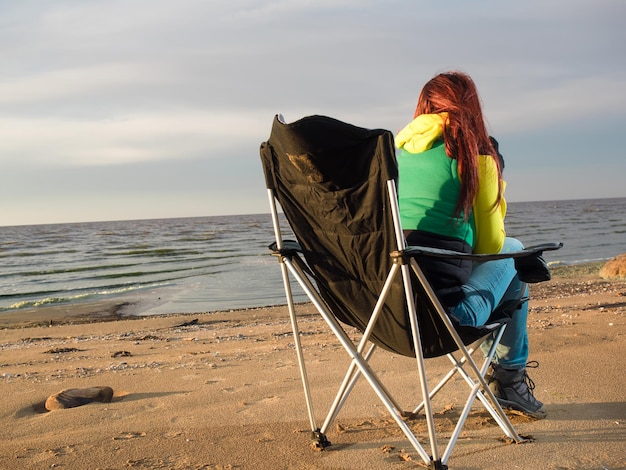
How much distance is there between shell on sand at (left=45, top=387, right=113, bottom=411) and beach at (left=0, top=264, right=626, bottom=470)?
0.09 meters

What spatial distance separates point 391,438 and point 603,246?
20.7m

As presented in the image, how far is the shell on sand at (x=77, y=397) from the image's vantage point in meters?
3.52

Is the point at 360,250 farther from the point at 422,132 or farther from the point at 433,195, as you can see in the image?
the point at 422,132

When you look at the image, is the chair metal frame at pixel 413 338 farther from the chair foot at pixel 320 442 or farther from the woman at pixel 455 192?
the woman at pixel 455 192

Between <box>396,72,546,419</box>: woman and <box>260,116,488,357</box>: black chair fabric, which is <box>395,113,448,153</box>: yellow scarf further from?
<box>260,116,488,357</box>: black chair fabric

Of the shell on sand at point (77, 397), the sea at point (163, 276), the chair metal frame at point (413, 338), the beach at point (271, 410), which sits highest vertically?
the chair metal frame at point (413, 338)

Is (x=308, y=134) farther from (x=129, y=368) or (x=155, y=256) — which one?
(x=155, y=256)

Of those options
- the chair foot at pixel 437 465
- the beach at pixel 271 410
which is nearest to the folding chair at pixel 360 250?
the chair foot at pixel 437 465

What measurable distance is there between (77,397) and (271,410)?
1217mm

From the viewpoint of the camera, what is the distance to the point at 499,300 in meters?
2.81

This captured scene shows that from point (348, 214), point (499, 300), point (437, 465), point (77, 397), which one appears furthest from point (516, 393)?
point (77, 397)

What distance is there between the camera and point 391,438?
2.84 meters

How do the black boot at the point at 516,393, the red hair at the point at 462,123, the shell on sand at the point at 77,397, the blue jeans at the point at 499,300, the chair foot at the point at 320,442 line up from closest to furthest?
the red hair at the point at 462,123
the blue jeans at the point at 499,300
the chair foot at the point at 320,442
the black boot at the point at 516,393
the shell on sand at the point at 77,397


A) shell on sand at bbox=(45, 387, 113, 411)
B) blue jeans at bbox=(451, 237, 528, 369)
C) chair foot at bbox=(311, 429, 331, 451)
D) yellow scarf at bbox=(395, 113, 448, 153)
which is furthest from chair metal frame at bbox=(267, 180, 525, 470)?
shell on sand at bbox=(45, 387, 113, 411)
